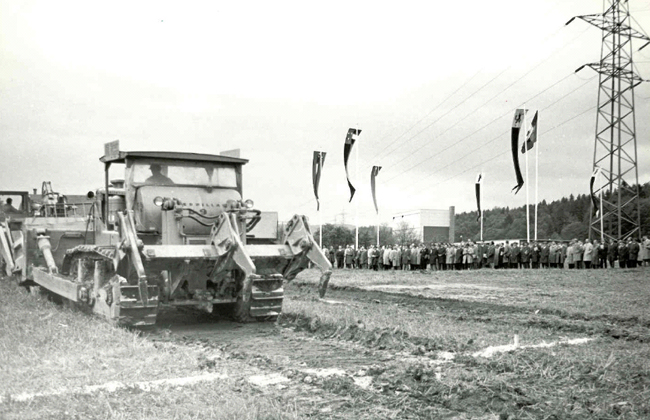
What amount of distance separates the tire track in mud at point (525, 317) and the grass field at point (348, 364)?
1.6 inches

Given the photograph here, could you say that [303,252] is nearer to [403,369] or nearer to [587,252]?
[403,369]

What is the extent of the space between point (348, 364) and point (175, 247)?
12.7 feet

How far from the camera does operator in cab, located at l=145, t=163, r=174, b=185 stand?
1209 centimetres

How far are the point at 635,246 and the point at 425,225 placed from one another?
4416cm

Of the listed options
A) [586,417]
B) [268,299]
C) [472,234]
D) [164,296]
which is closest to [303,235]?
[268,299]

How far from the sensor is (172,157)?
1227cm

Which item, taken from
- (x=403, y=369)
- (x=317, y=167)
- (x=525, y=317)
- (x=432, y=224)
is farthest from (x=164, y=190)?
(x=432, y=224)

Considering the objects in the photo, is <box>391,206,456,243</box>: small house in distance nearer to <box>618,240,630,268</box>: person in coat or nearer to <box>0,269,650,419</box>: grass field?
<box>618,240,630,268</box>: person in coat

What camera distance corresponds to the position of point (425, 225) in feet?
245

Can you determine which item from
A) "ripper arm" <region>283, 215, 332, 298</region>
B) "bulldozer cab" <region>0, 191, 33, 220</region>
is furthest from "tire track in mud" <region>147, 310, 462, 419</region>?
"bulldozer cab" <region>0, 191, 33, 220</region>

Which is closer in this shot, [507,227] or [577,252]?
[577,252]

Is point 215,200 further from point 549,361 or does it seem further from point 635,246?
point 635,246

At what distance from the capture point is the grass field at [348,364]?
20.0 feet

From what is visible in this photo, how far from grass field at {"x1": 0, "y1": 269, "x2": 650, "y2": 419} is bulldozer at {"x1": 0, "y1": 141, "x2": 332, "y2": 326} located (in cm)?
51
